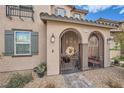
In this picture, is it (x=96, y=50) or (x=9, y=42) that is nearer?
(x=9, y=42)

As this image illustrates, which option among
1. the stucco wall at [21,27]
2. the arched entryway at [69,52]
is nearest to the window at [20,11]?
the stucco wall at [21,27]

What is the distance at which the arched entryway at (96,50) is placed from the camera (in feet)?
28.6

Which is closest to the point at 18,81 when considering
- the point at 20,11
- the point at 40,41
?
the point at 40,41

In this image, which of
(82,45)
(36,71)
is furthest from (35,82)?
(82,45)

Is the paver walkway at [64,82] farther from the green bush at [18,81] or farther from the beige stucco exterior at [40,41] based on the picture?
the beige stucco exterior at [40,41]

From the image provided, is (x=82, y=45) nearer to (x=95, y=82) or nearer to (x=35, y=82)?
(x=95, y=82)

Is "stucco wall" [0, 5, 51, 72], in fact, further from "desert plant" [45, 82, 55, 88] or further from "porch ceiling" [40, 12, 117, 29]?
"desert plant" [45, 82, 55, 88]

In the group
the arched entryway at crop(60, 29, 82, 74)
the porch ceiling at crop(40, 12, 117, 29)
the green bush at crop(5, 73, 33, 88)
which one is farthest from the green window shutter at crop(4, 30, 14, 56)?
the arched entryway at crop(60, 29, 82, 74)

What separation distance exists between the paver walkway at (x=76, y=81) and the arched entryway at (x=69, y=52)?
1092mm

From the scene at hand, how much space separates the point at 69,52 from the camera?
30.9 ft

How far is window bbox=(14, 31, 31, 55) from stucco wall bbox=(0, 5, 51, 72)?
36 cm

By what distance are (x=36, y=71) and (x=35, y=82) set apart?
1.10 meters

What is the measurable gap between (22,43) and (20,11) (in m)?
2.01

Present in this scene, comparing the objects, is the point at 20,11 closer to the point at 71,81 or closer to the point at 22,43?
the point at 22,43
